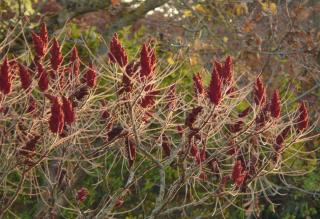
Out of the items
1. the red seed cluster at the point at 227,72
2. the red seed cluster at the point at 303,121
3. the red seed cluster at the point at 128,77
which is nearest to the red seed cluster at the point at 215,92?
the red seed cluster at the point at 227,72

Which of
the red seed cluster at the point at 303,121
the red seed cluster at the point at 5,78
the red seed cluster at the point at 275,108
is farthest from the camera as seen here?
the red seed cluster at the point at 303,121

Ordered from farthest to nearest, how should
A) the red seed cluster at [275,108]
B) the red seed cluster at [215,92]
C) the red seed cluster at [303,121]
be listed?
the red seed cluster at [303,121] < the red seed cluster at [275,108] < the red seed cluster at [215,92]

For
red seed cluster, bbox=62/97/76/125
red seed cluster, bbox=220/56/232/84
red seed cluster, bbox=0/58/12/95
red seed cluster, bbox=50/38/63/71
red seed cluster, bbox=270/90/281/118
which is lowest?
red seed cluster, bbox=270/90/281/118

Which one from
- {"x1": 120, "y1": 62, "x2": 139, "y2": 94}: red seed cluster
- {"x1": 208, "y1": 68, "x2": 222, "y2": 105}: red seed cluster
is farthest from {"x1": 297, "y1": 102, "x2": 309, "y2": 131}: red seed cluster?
{"x1": 120, "y1": 62, "x2": 139, "y2": 94}: red seed cluster

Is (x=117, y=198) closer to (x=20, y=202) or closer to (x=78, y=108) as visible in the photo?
(x=78, y=108)

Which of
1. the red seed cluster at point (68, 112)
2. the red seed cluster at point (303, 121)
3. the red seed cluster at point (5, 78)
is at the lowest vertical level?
the red seed cluster at point (303, 121)

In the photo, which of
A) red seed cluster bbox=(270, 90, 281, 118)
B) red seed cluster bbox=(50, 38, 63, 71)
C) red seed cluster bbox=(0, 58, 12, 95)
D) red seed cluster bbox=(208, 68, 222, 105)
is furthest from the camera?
red seed cluster bbox=(270, 90, 281, 118)

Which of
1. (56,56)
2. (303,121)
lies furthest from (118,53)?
(303,121)

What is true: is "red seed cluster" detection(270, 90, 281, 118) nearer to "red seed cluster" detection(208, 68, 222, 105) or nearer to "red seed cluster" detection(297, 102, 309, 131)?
"red seed cluster" detection(297, 102, 309, 131)

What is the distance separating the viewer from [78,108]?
12.7 feet

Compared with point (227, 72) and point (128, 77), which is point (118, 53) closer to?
point (128, 77)

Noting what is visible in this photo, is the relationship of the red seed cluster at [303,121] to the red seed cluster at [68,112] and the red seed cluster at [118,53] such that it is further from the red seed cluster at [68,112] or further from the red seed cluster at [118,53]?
the red seed cluster at [68,112]

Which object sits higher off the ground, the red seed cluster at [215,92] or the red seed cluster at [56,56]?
the red seed cluster at [56,56]

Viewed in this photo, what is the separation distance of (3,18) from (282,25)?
5.35 metres
